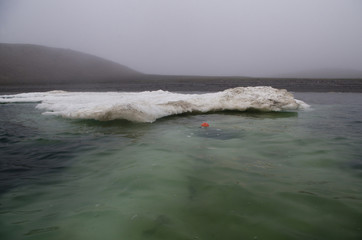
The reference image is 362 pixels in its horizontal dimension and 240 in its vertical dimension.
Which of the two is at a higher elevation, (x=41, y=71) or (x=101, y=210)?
(x=41, y=71)

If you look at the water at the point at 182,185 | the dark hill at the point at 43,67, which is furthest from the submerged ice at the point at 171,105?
the dark hill at the point at 43,67

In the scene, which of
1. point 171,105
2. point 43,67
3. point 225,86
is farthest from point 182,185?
point 43,67

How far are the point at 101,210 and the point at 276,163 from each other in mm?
2487

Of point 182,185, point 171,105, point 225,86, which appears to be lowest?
point 182,185

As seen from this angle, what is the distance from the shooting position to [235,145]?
4266mm

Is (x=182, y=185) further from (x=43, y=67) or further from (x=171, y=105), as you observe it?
(x=43, y=67)

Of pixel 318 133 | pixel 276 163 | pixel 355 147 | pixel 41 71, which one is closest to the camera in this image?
pixel 276 163

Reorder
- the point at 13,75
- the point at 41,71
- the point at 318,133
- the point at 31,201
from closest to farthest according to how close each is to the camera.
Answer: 1. the point at 31,201
2. the point at 318,133
3. the point at 13,75
4. the point at 41,71

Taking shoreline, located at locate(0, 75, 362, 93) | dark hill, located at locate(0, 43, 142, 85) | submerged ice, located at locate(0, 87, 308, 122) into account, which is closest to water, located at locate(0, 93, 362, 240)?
submerged ice, located at locate(0, 87, 308, 122)

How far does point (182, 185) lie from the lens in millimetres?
2658

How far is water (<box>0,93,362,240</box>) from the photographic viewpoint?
6.17 ft

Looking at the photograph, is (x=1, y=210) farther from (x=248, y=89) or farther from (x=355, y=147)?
(x=248, y=89)

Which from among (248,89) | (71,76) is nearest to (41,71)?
(71,76)

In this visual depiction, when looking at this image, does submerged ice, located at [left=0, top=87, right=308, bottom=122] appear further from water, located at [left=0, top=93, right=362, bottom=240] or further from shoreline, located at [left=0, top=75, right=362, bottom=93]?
shoreline, located at [left=0, top=75, right=362, bottom=93]
